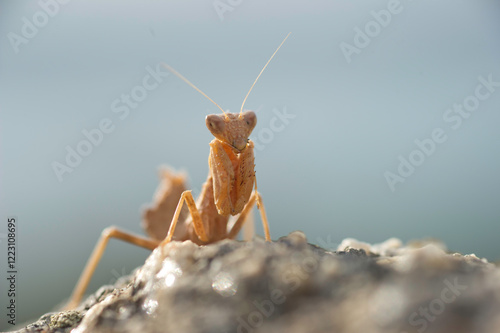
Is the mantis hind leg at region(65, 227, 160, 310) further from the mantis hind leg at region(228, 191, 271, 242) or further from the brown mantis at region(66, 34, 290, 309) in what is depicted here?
the mantis hind leg at region(228, 191, 271, 242)

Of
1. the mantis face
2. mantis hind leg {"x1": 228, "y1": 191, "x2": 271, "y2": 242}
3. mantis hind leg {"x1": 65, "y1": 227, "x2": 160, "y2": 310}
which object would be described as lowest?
mantis hind leg {"x1": 65, "y1": 227, "x2": 160, "y2": 310}

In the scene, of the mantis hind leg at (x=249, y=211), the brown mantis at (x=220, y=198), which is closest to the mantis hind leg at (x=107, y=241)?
the brown mantis at (x=220, y=198)

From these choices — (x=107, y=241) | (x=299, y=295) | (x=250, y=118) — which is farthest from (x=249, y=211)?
(x=299, y=295)

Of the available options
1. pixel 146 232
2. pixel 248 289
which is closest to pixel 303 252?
pixel 248 289

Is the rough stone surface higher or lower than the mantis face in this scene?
lower

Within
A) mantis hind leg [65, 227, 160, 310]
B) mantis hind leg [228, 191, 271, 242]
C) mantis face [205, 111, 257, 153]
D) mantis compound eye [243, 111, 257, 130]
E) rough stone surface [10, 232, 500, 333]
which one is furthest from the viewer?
mantis hind leg [65, 227, 160, 310]

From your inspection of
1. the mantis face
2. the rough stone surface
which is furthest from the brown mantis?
the rough stone surface

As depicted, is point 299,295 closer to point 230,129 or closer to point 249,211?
point 230,129

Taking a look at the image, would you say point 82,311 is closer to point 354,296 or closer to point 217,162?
point 217,162
